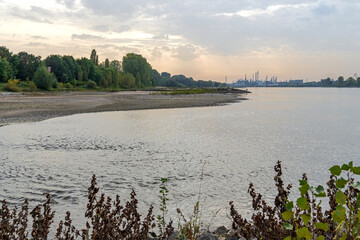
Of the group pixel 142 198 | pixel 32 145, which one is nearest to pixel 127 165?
pixel 142 198

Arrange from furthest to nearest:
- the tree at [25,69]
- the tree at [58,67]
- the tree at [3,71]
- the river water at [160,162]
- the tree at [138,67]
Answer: the tree at [138,67], the tree at [58,67], the tree at [25,69], the tree at [3,71], the river water at [160,162]

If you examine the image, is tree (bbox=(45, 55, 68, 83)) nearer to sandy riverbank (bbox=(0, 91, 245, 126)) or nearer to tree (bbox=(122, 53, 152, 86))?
tree (bbox=(122, 53, 152, 86))

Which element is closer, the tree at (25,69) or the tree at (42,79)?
the tree at (42,79)

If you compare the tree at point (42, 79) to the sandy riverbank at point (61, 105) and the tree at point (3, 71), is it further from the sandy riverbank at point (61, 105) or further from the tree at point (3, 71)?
the sandy riverbank at point (61, 105)

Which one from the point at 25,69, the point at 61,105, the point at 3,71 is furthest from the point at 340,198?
the point at 25,69

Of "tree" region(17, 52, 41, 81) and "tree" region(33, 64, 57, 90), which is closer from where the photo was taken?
"tree" region(33, 64, 57, 90)

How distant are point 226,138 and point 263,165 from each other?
7300 millimetres

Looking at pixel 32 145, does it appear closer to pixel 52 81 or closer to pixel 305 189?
pixel 305 189

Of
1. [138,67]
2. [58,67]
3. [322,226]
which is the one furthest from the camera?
[138,67]

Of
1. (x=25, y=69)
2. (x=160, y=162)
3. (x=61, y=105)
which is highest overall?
(x=25, y=69)

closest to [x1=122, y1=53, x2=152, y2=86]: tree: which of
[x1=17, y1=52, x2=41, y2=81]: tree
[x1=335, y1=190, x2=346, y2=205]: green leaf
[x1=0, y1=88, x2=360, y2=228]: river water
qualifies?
[x1=17, y1=52, x2=41, y2=81]: tree

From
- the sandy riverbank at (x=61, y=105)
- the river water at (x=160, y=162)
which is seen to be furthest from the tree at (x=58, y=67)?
the river water at (x=160, y=162)

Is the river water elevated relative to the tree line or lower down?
lower down

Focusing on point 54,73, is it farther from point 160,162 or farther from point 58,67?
point 160,162
